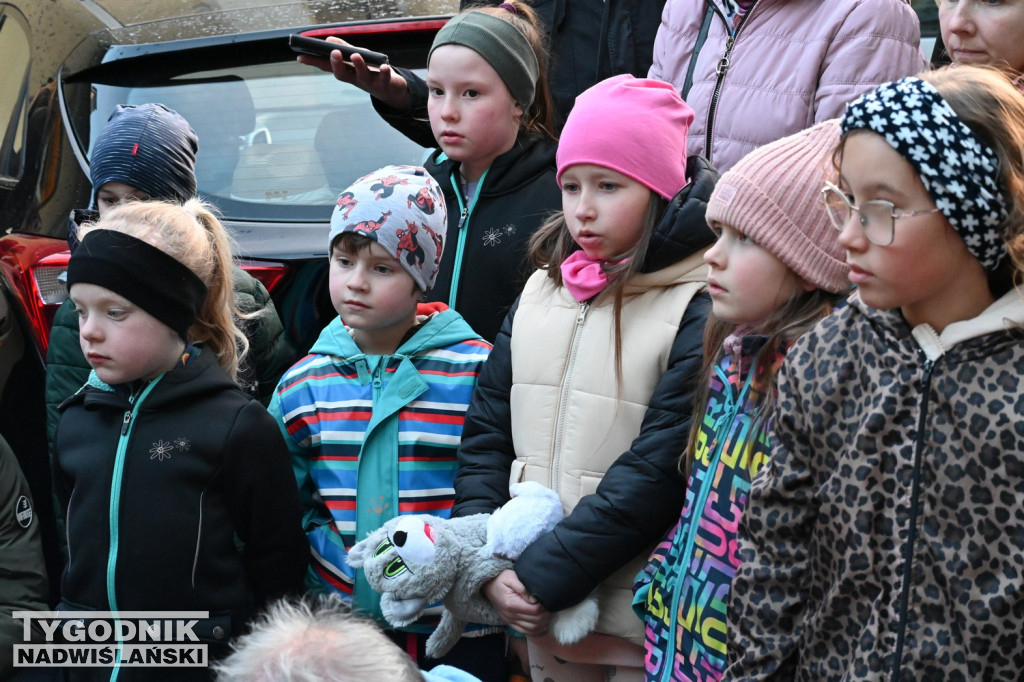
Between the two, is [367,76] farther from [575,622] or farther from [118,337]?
[575,622]

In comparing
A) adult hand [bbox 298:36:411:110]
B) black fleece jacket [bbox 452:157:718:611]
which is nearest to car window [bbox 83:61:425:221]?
adult hand [bbox 298:36:411:110]

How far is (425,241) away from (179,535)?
3.22ft

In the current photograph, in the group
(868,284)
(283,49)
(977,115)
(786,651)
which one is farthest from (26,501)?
(977,115)

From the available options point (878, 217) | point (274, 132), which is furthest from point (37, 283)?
point (878, 217)

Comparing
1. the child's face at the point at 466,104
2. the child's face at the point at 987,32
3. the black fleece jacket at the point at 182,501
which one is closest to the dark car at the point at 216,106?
the child's face at the point at 466,104

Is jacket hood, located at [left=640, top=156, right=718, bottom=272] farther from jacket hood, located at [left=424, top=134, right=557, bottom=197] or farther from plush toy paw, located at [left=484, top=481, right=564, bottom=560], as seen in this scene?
jacket hood, located at [left=424, top=134, right=557, bottom=197]

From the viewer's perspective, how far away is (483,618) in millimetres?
2799

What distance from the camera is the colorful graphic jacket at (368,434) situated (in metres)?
3.03

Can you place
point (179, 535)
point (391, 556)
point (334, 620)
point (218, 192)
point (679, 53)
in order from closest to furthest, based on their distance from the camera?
point (334, 620), point (391, 556), point (179, 535), point (679, 53), point (218, 192)

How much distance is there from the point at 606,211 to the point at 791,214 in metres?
0.54

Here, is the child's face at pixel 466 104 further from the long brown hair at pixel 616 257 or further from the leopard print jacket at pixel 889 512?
the leopard print jacket at pixel 889 512

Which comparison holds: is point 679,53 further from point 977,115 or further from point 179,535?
point 179,535

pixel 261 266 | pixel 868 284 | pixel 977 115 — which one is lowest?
pixel 261 266

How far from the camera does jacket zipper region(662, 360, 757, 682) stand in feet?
8.14
